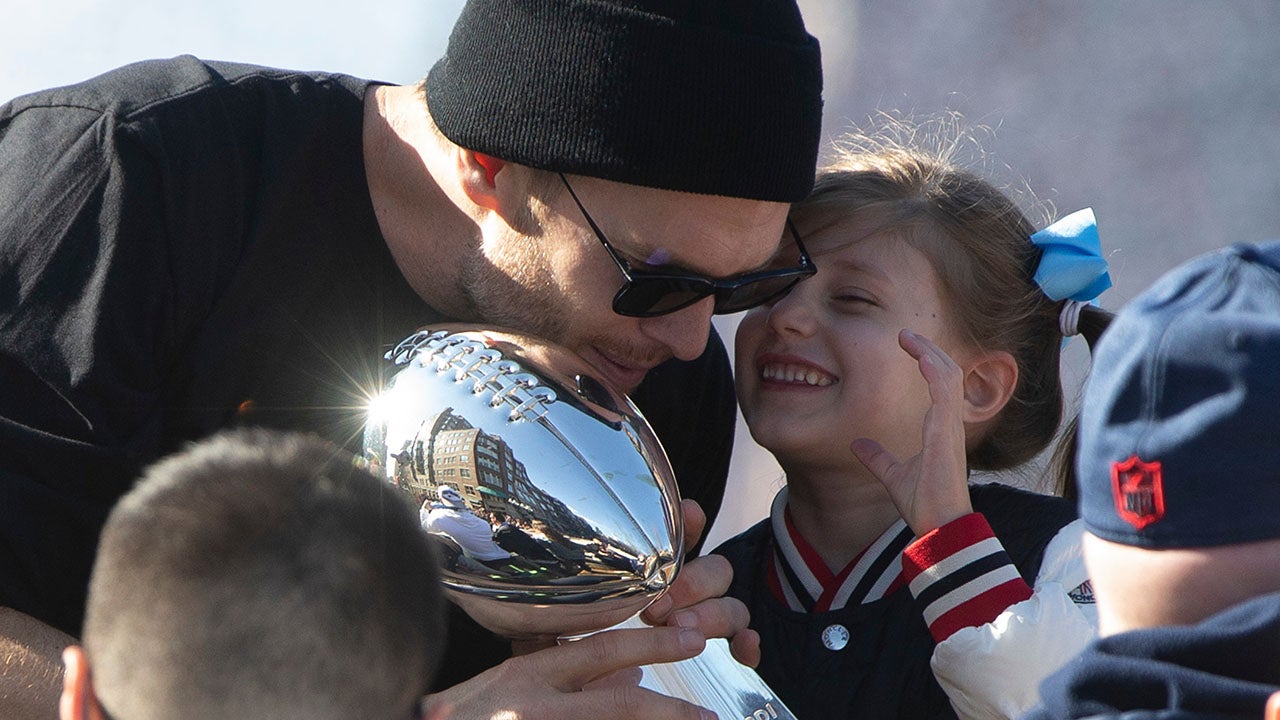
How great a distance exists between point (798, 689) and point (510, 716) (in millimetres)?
641

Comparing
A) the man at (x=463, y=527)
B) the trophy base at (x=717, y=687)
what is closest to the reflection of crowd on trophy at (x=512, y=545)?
the man at (x=463, y=527)

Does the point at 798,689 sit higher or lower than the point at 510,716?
lower

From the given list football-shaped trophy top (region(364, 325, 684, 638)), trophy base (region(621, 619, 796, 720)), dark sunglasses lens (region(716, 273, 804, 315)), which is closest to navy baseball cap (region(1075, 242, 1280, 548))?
football-shaped trophy top (region(364, 325, 684, 638))

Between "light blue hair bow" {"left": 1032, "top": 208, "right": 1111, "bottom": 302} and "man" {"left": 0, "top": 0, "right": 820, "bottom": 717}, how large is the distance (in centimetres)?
52

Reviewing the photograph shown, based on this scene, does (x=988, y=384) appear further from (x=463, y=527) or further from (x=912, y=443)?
(x=463, y=527)

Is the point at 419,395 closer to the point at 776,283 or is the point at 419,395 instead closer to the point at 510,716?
A: the point at 510,716

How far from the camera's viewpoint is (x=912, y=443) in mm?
1998

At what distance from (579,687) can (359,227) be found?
0.73m

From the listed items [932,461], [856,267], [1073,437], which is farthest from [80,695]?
[1073,437]

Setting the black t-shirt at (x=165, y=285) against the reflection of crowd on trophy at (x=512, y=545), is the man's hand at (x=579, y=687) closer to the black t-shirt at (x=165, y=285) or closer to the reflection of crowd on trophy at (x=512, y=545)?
the reflection of crowd on trophy at (x=512, y=545)

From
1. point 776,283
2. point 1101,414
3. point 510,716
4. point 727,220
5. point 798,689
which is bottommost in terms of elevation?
point 798,689

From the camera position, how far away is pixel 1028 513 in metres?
1.94

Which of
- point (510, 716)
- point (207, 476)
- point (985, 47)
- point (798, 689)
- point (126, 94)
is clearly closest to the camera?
point (207, 476)

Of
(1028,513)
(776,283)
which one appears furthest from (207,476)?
(1028,513)
